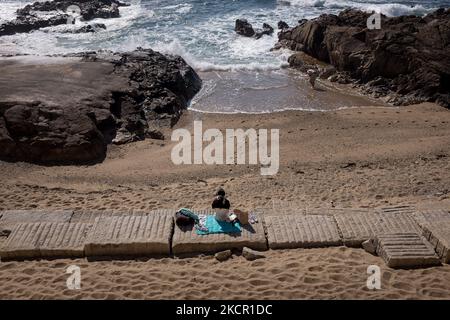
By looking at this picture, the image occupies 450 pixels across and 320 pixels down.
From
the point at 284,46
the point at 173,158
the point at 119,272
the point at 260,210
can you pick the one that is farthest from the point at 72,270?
the point at 284,46

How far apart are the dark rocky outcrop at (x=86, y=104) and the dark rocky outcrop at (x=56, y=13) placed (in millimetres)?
13043

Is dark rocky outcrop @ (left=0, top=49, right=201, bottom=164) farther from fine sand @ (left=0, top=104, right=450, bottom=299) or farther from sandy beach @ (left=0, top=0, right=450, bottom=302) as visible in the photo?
fine sand @ (left=0, top=104, right=450, bottom=299)

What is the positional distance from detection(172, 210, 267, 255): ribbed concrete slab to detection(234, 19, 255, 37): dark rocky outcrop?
19.0 metres

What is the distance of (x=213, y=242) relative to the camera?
675 centimetres

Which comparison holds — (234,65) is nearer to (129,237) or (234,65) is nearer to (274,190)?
(274,190)

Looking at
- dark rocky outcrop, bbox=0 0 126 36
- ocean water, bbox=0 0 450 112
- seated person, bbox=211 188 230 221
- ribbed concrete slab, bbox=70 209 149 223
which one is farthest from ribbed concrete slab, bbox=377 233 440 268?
dark rocky outcrop, bbox=0 0 126 36

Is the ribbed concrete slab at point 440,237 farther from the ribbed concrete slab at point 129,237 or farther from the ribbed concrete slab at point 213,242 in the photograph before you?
the ribbed concrete slab at point 129,237

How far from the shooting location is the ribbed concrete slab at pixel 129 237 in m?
6.64

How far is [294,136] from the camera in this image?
12391 mm

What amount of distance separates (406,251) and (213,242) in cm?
266

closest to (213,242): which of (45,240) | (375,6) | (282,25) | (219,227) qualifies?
(219,227)

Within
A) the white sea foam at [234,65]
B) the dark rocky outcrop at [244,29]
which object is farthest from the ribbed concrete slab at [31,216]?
the dark rocky outcrop at [244,29]
